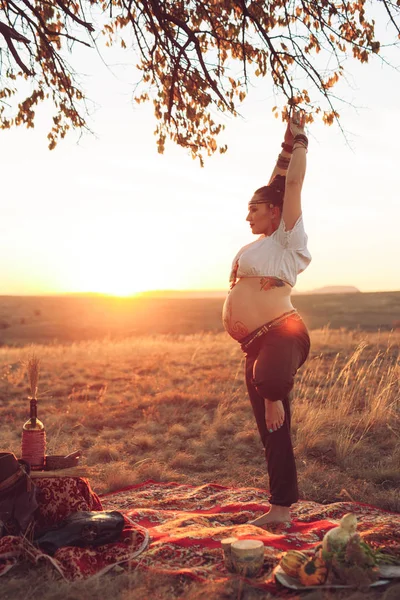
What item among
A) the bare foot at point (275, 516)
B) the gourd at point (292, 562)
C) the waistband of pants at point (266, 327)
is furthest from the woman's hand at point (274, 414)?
the gourd at point (292, 562)

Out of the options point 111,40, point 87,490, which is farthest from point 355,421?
point 111,40

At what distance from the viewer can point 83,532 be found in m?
3.99

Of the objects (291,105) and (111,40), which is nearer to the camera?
(291,105)

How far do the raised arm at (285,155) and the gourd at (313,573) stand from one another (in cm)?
284

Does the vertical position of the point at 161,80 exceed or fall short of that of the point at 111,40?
it falls short

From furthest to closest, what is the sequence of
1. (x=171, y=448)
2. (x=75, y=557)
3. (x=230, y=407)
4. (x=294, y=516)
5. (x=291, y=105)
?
(x=230, y=407), (x=171, y=448), (x=291, y=105), (x=294, y=516), (x=75, y=557)

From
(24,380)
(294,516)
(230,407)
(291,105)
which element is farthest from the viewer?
(24,380)

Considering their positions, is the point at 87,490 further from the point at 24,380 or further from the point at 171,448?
the point at 24,380

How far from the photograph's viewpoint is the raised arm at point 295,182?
439 cm

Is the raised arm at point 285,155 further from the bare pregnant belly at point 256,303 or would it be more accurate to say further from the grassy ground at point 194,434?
the grassy ground at point 194,434

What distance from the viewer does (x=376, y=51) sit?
650cm

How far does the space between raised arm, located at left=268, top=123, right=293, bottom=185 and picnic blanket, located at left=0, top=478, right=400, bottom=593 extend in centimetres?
267

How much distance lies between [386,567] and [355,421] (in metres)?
4.39

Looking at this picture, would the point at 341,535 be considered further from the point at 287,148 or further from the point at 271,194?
the point at 287,148
